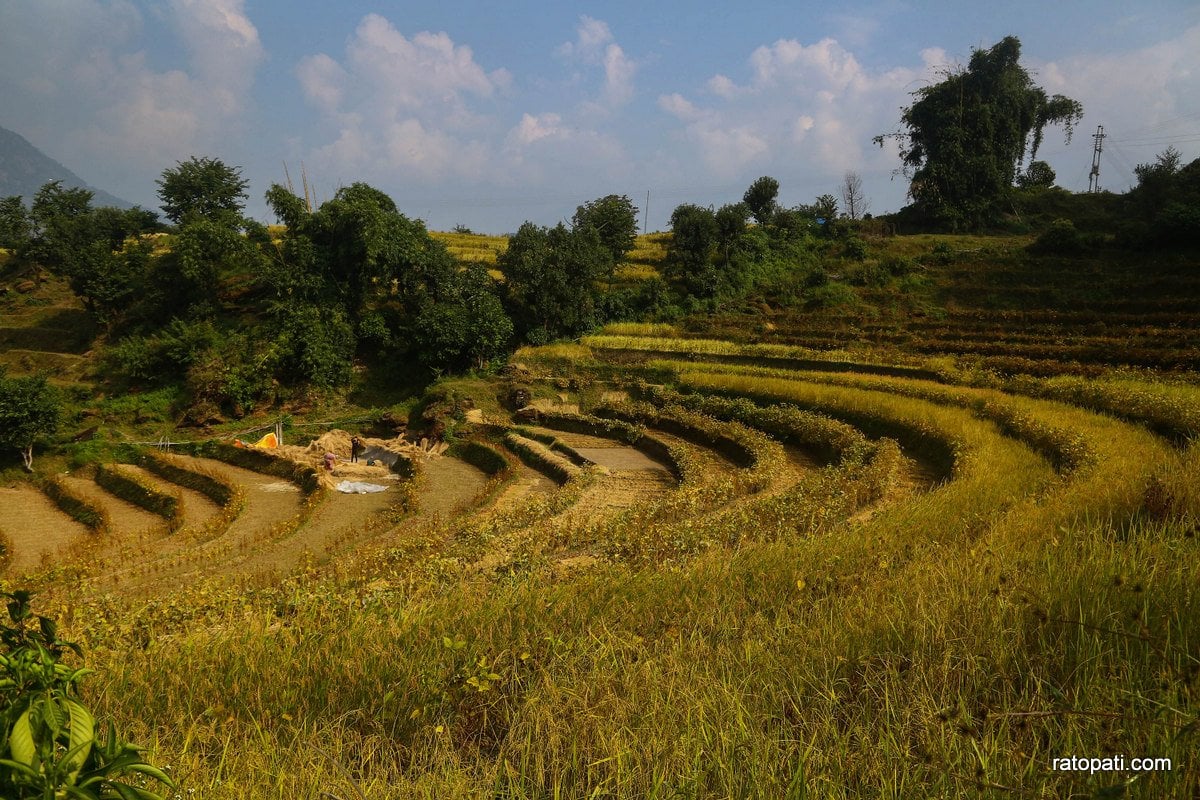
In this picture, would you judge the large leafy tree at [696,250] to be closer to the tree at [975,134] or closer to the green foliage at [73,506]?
the tree at [975,134]

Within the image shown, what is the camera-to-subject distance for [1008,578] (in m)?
3.51

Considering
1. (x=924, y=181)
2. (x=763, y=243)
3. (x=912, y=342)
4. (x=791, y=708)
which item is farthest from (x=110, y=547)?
(x=924, y=181)

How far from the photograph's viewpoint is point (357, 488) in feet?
56.8

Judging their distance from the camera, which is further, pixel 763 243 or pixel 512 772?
pixel 763 243

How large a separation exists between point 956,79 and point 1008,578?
4823 centimetres

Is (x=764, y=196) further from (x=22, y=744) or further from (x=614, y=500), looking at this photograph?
(x=22, y=744)

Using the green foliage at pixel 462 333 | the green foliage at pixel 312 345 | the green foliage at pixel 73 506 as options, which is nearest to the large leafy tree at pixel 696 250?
the green foliage at pixel 462 333

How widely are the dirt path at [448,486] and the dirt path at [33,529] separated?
753 centimetres

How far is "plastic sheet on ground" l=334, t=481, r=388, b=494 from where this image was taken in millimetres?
17094

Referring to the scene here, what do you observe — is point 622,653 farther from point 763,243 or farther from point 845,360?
point 763,243

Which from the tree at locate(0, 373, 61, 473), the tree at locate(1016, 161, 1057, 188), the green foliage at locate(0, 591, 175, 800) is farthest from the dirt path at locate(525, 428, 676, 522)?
the tree at locate(1016, 161, 1057, 188)

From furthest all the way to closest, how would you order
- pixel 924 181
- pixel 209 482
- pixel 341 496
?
pixel 924 181 < pixel 209 482 < pixel 341 496

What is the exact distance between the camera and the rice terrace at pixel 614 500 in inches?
94.6

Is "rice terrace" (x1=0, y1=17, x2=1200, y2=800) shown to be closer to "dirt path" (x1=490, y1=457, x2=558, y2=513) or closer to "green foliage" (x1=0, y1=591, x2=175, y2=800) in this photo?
"green foliage" (x1=0, y1=591, x2=175, y2=800)
